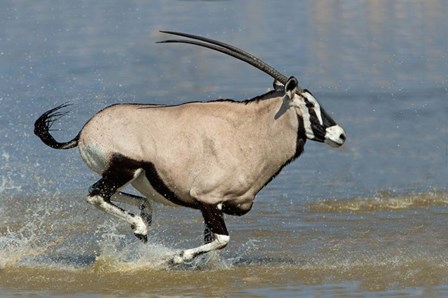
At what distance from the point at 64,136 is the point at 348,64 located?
719 centimetres

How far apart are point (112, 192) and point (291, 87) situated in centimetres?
139

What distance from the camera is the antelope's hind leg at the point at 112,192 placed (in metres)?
9.81

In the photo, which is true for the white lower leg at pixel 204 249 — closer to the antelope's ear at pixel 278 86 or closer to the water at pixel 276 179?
the water at pixel 276 179

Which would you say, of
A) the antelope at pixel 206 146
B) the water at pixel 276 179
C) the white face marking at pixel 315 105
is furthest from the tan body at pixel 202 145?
the water at pixel 276 179

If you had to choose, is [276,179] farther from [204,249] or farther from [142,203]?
[204,249]

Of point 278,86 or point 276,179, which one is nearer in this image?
point 278,86

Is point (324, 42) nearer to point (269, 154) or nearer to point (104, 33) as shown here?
point (104, 33)

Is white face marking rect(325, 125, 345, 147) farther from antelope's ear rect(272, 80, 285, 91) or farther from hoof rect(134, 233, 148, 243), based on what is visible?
hoof rect(134, 233, 148, 243)

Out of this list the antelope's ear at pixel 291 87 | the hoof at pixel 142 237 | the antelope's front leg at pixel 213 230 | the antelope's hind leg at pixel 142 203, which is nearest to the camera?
the antelope's ear at pixel 291 87

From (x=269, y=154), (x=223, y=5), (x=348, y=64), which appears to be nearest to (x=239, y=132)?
(x=269, y=154)

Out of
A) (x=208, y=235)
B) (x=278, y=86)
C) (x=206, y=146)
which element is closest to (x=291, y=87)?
(x=278, y=86)

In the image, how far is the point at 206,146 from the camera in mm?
9828

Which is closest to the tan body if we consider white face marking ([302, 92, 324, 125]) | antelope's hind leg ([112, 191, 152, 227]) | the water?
white face marking ([302, 92, 324, 125])

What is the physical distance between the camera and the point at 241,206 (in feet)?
32.6
